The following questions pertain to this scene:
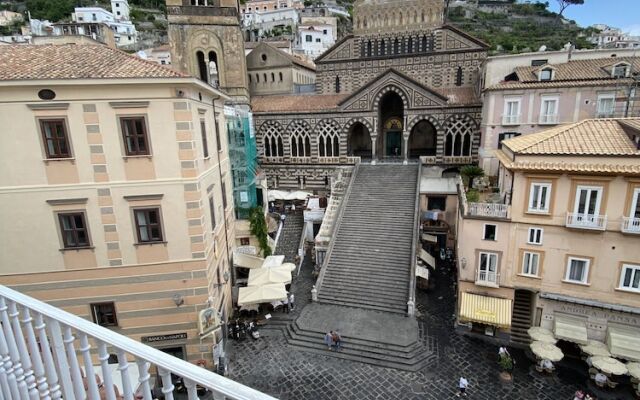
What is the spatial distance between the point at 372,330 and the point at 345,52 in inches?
1078

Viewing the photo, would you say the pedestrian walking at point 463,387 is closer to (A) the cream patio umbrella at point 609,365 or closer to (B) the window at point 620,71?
(A) the cream patio umbrella at point 609,365

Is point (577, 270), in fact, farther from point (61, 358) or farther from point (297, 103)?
point (297, 103)

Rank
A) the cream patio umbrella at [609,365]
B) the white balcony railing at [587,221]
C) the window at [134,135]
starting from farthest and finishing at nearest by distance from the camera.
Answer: the white balcony railing at [587,221] → the cream patio umbrella at [609,365] → the window at [134,135]

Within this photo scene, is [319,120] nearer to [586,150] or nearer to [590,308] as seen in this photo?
[586,150]

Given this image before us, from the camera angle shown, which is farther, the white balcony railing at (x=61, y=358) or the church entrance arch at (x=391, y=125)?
the church entrance arch at (x=391, y=125)

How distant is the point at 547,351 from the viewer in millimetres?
15148

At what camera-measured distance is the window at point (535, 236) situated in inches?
659

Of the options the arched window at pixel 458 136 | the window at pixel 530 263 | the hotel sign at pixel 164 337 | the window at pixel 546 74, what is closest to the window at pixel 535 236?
the window at pixel 530 263

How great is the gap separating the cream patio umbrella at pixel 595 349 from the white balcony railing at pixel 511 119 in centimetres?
1429

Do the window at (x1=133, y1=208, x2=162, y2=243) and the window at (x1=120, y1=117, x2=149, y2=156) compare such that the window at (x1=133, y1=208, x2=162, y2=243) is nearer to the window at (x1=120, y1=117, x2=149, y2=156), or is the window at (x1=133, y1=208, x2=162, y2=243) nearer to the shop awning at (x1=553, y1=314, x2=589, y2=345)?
the window at (x1=120, y1=117, x2=149, y2=156)

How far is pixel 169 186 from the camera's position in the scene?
13492 millimetres

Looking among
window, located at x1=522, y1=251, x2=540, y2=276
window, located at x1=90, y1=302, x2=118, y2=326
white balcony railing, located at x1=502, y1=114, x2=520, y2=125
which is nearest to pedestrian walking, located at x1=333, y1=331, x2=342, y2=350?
window, located at x1=90, y1=302, x2=118, y2=326

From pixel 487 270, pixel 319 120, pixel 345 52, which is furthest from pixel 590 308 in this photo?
pixel 345 52

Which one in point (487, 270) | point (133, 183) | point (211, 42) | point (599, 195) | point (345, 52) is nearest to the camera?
point (133, 183)
